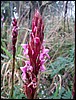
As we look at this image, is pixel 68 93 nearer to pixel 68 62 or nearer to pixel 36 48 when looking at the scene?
pixel 68 62

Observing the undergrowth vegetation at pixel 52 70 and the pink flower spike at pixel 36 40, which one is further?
the undergrowth vegetation at pixel 52 70

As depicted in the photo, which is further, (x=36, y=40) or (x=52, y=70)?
(x=52, y=70)

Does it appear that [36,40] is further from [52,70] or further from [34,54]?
[52,70]

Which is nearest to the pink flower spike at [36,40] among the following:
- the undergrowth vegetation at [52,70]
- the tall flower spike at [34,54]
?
the tall flower spike at [34,54]

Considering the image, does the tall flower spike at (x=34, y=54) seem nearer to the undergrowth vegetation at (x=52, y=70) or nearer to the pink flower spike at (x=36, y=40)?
the pink flower spike at (x=36, y=40)

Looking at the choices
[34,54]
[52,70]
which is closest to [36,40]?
[34,54]

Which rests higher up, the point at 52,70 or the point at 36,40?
the point at 36,40

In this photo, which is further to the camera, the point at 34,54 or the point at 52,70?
the point at 52,70

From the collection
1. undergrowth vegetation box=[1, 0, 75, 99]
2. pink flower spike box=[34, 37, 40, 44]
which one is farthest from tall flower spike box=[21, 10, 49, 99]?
undergrowth vegetation box=[1, 0, 75, 99]

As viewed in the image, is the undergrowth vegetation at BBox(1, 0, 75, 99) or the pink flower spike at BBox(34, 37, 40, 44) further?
the undergrowth vegetation at BBox(1, 0, 75, 99)

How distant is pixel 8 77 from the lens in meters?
2.09

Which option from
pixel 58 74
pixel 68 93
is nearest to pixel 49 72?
pixel 58 74

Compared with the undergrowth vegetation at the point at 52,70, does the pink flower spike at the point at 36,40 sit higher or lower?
higher

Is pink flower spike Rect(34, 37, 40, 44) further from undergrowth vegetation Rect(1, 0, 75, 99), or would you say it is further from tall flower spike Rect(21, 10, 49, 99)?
undergrowth vegetation Rect(1, 0, 75, 99)
